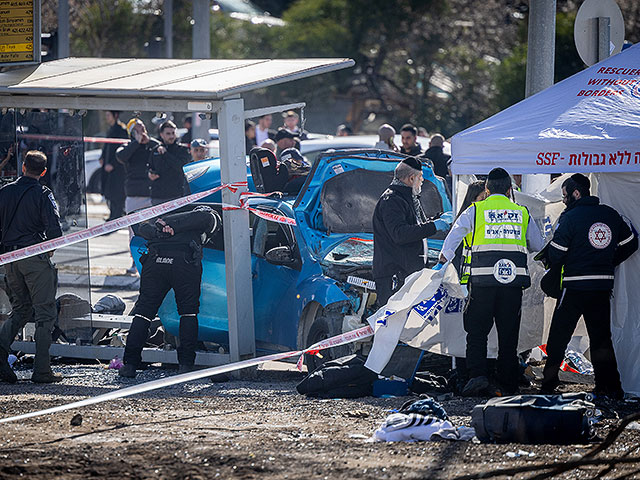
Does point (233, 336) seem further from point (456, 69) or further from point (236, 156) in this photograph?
point (456, 69)

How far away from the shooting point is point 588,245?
8.48 metres

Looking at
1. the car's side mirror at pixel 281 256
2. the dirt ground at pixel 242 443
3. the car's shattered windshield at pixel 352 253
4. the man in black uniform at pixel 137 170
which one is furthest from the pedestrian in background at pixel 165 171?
the dirt ground at pixel 242 443

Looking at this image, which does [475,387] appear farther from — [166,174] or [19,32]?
[166,174]

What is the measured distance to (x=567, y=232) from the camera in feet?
27.9

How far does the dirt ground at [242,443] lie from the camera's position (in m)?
5.94

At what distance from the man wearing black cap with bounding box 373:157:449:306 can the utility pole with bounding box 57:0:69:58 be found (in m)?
9.83

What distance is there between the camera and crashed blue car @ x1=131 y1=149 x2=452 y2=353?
9.11 metres

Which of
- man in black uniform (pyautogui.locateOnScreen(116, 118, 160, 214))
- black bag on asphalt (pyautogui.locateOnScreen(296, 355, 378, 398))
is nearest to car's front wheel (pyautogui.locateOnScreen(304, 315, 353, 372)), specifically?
black bag on asphalt (pyautogui.locateOnScreen(296, 355, 378, 398))

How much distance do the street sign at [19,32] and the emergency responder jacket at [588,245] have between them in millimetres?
6110

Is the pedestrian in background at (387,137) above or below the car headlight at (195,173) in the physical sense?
above

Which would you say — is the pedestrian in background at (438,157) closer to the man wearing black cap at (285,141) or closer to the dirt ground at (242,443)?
the man wearing black cap at (285,141)

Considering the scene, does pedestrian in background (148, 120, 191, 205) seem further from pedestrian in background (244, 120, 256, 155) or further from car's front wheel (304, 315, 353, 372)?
car's front wheel (304, 315, 353, 372)

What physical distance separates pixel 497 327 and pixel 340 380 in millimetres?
1369

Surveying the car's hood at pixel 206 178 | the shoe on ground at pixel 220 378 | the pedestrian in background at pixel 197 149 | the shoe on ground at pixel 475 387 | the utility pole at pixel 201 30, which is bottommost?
the shoe on ground at pixel 220 378
